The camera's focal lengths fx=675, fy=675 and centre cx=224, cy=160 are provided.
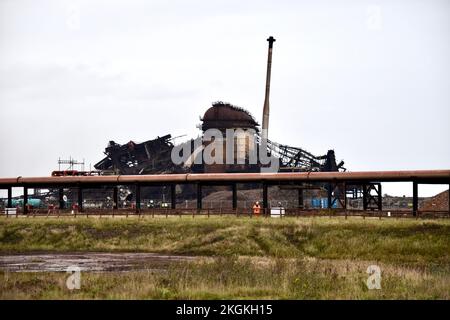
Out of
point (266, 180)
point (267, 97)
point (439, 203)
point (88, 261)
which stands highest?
point (267, 97)

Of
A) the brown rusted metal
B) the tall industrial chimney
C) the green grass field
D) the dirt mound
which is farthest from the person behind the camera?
the tall industrial chimney

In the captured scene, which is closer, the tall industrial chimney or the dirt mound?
the dirt mound

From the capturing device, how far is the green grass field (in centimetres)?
2291

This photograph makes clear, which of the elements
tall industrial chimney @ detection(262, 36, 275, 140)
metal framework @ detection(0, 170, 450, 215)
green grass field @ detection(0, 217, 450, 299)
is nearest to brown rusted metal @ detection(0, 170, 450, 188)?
metal framework @ detection(0, 170, 450, 215)

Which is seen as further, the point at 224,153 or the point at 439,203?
the point at 224,153

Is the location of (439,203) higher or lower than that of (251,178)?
lower

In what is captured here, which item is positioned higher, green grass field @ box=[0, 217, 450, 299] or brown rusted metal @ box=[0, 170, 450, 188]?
brown rusted metal @ box=[0, 170, 450, 188]

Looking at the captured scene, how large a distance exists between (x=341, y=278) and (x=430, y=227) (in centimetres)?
1716

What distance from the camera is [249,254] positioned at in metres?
40.3

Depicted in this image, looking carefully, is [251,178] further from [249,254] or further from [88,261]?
[88,261]

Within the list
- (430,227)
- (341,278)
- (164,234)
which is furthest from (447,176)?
(341,278)

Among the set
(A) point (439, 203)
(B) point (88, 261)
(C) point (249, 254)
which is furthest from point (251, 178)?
(B) point (88, 261)

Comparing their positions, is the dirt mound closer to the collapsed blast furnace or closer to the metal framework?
the metal framework
